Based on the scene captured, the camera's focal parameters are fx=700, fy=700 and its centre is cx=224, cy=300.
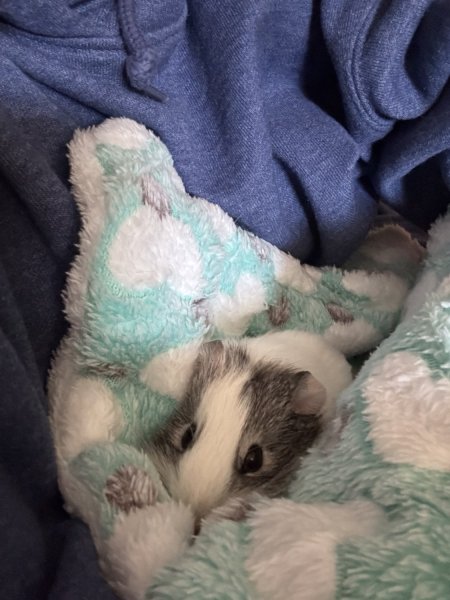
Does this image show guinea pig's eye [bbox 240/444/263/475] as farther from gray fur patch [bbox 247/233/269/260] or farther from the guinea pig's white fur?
gray fur patch [bbox 247/233/269/260]

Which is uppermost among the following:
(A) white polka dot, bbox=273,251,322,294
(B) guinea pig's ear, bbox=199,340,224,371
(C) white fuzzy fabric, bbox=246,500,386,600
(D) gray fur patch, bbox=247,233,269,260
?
(C) white fuzzy fabric, bbox=246,500,386,600

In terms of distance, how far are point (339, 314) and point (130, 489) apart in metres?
0.51

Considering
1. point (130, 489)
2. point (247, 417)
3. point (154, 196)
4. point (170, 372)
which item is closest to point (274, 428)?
point (247, 417)

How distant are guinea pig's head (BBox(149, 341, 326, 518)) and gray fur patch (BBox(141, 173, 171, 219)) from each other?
205mm

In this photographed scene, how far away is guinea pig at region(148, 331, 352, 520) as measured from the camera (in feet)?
2.94

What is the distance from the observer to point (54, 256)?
38.0 inches

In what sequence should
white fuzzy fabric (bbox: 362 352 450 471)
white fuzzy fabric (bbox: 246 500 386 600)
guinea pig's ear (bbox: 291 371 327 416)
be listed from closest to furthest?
1. white fuzzy fabric (bbox: 246 500 386 600)
2. white fuzzy fabric (bbox: 362 352 450 471)
3. guinea pig's ear (bbox: 291 371 327 416)

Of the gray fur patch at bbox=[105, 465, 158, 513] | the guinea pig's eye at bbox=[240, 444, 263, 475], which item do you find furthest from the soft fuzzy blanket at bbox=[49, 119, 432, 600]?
the guinea pig's eye at bbox=[240, 444, 263, 475]

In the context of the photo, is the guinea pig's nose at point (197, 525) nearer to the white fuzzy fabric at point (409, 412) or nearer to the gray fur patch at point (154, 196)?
the white fuzzy fabric at point (409, 412)

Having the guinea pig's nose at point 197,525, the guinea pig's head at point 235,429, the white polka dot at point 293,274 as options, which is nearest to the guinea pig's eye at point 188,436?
the guinea pig's head at point 235,429

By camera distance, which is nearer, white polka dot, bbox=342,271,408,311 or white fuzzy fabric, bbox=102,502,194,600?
white fuzzy fabric, bbox=102,502,194,600

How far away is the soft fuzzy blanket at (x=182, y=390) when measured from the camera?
667mm

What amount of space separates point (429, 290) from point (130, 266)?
448 mm

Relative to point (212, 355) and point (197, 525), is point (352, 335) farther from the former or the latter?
point (197, 525)
